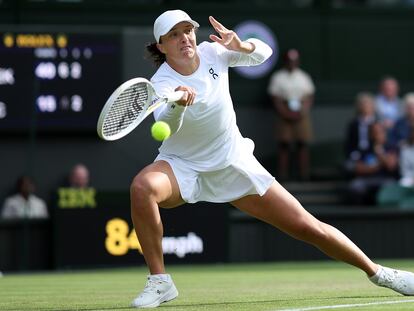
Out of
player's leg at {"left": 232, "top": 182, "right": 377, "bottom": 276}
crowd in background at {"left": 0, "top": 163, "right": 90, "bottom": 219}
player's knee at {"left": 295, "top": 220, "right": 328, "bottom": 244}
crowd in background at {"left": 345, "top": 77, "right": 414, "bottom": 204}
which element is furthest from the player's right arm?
crowd in background at {"left": 345, "top": 77, "right": 414, "bottom": 204}

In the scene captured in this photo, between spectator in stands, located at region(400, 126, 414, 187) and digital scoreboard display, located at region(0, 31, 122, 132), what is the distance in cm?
414

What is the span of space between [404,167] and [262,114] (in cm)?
262

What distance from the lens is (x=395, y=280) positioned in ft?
26.8

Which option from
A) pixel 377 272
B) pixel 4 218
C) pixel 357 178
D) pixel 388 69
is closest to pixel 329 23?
pixel 388 69

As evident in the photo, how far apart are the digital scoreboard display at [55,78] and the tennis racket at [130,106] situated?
7.26m

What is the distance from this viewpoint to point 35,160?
15820 millimetres

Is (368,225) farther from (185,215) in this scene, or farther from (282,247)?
(185,215)

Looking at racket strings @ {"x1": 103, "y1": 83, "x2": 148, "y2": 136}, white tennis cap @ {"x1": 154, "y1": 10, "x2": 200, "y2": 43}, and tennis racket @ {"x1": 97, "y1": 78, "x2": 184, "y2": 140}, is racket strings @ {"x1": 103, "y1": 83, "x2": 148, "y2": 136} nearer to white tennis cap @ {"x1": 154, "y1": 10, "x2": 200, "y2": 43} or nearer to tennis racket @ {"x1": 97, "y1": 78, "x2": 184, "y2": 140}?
tennis racket @ {"x1": 97, "y1": 78, "x2": 184, "y2": 140}

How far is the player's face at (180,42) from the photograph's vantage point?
25.7ft

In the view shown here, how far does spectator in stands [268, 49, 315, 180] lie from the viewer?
17016 mm

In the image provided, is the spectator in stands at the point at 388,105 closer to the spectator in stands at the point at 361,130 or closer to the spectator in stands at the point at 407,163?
the spectator in stands at the point at 361,130

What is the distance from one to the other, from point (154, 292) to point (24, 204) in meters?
7.53

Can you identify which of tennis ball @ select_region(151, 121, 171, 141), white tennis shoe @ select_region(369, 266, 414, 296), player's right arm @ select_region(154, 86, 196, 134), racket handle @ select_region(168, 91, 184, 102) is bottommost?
white tennis shoe @ select_region(369, 266, 414, 296)

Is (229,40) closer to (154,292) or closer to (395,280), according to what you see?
(154,292)
